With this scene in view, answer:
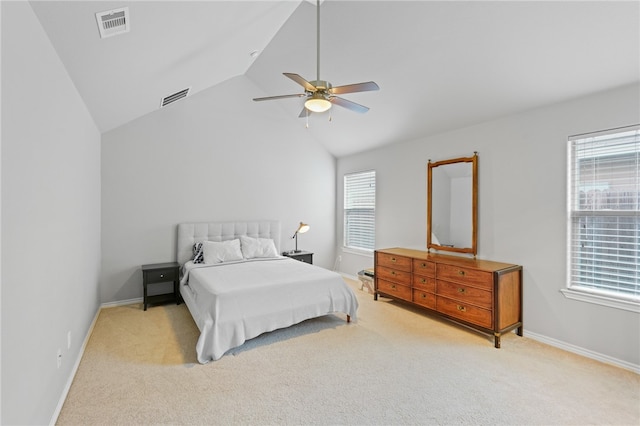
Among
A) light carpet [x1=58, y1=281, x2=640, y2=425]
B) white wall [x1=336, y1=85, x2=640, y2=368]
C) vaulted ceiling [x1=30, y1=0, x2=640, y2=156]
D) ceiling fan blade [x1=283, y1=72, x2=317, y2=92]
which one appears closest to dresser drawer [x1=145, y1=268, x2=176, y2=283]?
light carpet [x1=58, y1=281, x2=640, y2=425]

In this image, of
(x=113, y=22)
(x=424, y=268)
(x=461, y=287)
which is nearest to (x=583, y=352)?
(x=461, y=287)

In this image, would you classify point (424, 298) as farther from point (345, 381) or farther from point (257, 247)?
point (257, 247)

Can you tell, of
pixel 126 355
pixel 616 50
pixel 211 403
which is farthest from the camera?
pixel 126 355

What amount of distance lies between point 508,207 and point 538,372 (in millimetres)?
1753

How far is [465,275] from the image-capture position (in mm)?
3523

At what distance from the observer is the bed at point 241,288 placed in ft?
9.78

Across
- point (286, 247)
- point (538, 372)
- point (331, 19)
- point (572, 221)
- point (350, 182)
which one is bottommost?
point (538, 372)

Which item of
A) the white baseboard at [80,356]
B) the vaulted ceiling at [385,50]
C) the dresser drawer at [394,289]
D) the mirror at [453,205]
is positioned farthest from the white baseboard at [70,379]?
the mirror at [453,205]

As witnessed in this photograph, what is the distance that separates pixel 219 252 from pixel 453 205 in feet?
11.1

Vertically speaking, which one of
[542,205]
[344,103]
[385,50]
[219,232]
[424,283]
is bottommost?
[424,283]

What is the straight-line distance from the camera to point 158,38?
7.74 feet

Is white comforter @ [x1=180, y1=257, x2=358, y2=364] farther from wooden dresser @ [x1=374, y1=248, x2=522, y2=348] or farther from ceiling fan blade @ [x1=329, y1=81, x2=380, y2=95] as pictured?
ceiling fan blade @ [x1=329, y1=81, x2=380, y2=95]

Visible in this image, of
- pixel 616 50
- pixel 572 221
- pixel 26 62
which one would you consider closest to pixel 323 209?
pixel 572 221

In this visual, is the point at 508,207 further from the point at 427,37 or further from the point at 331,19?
the point at 331,19
